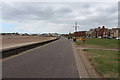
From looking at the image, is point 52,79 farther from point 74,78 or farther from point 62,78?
point 74,78

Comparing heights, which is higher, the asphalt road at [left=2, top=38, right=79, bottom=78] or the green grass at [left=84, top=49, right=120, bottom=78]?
the asphalt road at [left=2, top=38, right=79, bottom=78]

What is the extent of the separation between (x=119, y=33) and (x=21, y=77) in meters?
136

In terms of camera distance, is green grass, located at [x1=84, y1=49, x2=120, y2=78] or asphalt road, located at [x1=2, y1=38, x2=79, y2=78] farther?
green grass, located at [x1=84, y1=49, x2=120, y2=78]

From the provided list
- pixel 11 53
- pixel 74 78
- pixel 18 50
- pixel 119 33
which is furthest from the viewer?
pixel 119 33

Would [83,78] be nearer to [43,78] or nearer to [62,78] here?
[62,78]

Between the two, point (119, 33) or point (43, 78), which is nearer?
point (43, 78)

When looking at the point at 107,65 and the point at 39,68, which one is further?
the point at 107,65

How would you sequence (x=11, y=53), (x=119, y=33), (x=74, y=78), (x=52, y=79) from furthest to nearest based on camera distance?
(x=119, y=33) → (x=11, y=53) → (x=74, y=78) → (x=52, y=79)

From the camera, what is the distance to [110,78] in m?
7.05

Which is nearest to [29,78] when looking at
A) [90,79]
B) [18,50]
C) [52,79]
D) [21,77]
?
[21,77]

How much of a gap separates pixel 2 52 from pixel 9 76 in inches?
243

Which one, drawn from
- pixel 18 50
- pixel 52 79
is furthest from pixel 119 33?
pixel 52 79

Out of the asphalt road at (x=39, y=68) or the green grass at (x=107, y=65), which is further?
the green grass at (x=107, y=65)

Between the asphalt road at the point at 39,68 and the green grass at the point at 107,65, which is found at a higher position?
the asphalt road at the point at 39,68
